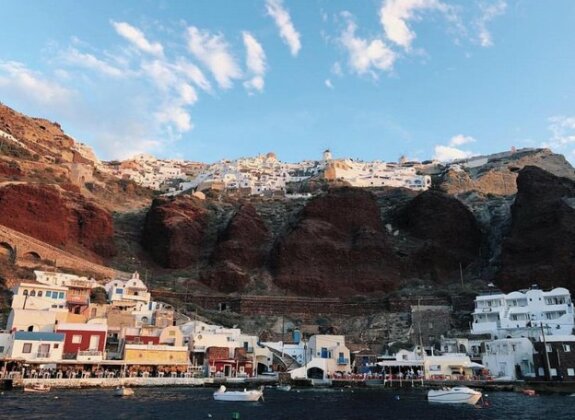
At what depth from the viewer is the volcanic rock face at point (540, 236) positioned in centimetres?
7356

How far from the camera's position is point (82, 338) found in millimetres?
54719

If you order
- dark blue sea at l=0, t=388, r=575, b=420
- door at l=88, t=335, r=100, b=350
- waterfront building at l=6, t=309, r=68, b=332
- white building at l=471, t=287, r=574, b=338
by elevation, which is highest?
white building at l=471, t=287, r=574, b=338

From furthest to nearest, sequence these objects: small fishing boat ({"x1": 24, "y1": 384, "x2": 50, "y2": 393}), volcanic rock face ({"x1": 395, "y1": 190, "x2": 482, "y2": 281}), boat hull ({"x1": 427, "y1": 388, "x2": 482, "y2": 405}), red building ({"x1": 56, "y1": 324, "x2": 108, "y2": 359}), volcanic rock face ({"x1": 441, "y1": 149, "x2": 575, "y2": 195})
Answer: 1. volcanic rock face ({"x1": 441, "y1": 149, "x2": 575, "y2": 195})
2. volcanic rock face ({"x1": 395, "y1": 190, "x2": 482, "y2": 281})
3. red building ({"x1": 56, "y1": 324, "x2": 108, "y2": 359})
4. small fishing boat ({"x1": 24, "y1": 384, "x2": 50, "y2": 393})
5. boat hull ({"x1": 427, "y1": 388, "x2": 482, "y2": 405})

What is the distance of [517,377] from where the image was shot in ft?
183

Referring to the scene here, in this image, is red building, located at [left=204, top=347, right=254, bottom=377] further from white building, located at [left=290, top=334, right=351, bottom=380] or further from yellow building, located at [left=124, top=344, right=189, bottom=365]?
white building, located at [left=290, top=334, right=351, bottom=380]

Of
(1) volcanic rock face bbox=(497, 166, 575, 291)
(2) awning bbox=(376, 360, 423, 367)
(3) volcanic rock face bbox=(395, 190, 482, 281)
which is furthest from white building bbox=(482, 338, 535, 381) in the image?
(3) volcanic rock face bbox=(395, 190, 482, 281)

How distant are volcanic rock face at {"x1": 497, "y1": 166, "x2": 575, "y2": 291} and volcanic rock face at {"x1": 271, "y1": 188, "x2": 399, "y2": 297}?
19.0 m

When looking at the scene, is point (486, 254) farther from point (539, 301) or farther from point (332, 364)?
point (332, 364)

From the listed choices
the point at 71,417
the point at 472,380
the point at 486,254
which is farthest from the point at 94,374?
the point at 486,254

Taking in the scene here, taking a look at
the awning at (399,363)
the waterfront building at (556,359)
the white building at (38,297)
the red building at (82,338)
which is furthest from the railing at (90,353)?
the waterfront building at (556,359)

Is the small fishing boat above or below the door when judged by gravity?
below

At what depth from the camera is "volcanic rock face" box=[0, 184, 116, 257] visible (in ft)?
268

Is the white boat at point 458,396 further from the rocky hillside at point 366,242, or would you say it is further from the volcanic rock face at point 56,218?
the volcanic rock face at point 56,218

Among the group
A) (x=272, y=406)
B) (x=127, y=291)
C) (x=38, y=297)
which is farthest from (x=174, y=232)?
(x=272, y=406)
